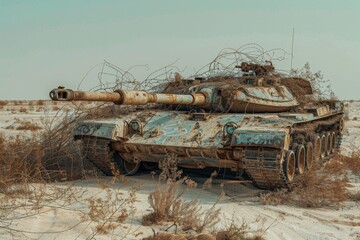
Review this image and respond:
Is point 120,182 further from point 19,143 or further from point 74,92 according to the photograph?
point 74,92

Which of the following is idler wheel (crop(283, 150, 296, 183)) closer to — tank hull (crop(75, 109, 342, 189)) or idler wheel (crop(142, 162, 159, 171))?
tank hull (crop(75, 109, 342, 189))

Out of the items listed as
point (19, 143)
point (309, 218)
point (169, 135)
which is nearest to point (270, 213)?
point (309, 218)

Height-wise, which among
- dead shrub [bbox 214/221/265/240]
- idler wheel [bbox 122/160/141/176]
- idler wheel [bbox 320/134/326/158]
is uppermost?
idler wheel [bbox 320/134/326/158]

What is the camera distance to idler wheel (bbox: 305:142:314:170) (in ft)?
27.4

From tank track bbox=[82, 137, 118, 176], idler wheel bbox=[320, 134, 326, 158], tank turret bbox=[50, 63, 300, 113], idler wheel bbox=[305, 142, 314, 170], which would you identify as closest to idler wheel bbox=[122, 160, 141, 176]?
tank track bbox=[82, 137, 118, 176]

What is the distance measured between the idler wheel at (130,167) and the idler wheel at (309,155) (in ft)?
9.93

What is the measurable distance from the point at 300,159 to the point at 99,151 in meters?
3.40

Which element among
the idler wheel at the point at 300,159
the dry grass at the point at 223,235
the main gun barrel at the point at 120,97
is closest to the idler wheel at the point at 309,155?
the idler wheel at the point at 300,159

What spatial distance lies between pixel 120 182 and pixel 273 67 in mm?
4554

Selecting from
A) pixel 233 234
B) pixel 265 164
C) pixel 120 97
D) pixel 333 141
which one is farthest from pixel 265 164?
pixel 333 141

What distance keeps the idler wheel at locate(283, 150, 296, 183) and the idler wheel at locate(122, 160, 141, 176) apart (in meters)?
2.68

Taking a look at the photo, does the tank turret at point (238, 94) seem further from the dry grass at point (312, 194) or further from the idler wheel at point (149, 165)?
the dry grass at point (312, 194)

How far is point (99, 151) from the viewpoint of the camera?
7.65m

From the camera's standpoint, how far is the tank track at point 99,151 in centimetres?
758
